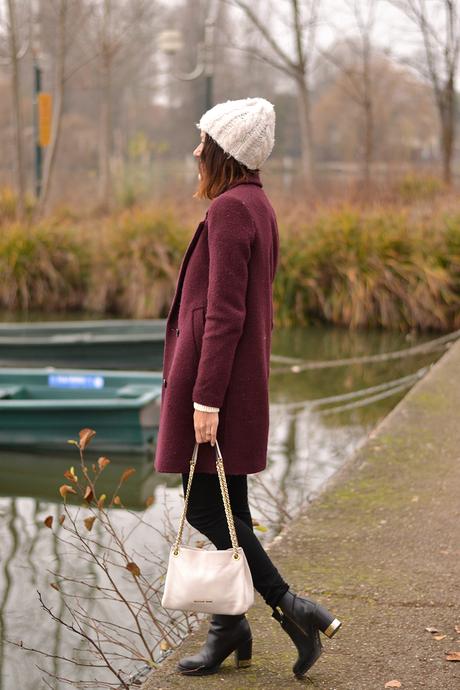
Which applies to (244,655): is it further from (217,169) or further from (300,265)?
(300,265)

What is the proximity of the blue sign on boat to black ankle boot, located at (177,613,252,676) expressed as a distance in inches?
234

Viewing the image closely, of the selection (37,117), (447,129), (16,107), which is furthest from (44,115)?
(447,129)

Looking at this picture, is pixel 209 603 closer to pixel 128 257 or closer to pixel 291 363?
pixel 291 363

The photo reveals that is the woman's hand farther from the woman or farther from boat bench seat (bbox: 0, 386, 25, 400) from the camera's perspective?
boat bench seat (bbox: 0, 386, 25, 400)

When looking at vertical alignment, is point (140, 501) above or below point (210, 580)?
below

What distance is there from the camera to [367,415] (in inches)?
372

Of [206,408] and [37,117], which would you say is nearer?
[206,408]

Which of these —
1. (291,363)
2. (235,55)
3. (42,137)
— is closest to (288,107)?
(235,55)

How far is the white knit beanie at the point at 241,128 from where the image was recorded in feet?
10.1

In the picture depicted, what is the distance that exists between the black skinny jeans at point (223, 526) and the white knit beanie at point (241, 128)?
912mm

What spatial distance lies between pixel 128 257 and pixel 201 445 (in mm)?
12153

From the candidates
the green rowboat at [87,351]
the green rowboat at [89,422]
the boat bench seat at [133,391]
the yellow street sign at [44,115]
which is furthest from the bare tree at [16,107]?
the green rowboat at [89,422]

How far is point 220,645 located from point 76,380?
20.0 ft

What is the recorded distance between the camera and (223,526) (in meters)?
3.17
